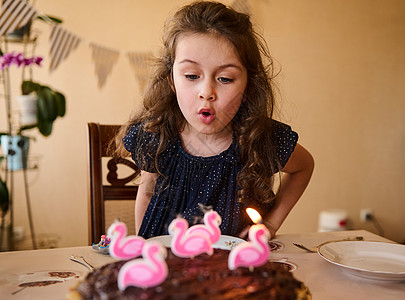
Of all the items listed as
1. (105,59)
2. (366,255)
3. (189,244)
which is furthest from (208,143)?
(105,59)

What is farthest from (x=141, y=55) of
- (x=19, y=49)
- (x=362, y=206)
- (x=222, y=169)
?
(x=362, y=206)

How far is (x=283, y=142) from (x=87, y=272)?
592mm

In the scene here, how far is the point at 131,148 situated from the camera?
1130 millimetres

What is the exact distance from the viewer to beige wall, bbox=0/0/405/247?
2.30m

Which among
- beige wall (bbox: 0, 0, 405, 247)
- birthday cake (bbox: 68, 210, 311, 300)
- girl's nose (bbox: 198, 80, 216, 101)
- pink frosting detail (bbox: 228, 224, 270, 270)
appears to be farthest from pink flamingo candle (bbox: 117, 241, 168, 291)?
beige wall (bbox: 0, 0, 405, 247)

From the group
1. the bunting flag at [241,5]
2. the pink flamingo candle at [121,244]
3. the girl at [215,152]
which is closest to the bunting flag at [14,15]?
the girl at [215,152]

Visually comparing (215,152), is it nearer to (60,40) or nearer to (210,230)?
(210,230)

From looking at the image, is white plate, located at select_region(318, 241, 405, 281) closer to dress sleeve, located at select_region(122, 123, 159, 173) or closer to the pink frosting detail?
the pink frosting detail

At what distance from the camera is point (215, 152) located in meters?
1.12

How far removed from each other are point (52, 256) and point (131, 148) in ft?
1.27

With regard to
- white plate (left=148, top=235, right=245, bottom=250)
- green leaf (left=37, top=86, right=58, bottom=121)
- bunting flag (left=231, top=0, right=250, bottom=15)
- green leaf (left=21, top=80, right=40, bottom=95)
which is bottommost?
white plate (left=148, top=235, right=245, bottom=250)

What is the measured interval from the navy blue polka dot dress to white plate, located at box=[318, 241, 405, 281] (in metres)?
0.30

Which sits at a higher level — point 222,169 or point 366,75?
point 366,75

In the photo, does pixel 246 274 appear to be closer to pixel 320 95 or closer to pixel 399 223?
pixel 320 95
